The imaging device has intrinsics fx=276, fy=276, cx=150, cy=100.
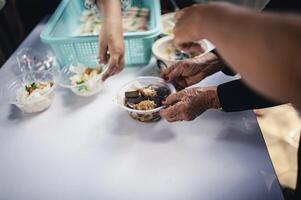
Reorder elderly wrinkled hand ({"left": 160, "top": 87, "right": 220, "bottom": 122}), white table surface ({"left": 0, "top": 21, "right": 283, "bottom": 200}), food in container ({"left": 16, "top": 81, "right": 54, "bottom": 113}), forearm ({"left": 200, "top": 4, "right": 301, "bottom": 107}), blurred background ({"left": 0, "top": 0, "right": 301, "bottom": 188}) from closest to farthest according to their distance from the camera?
forearm ({"left": 200, "top": 4, "right": 301, "bottom": 107})
white table surface ({"left": 0, "top": 21, "right": 283, "bottom": 200})
elderly wrinkled hand ({"left": 160, "top": 87, "right": 220, "bottom": 122})
food in container ({"left": 16, "top": 81, "right": 54, "bottom": 113})
blurred background ({"left": 0, "top": 0, "right": 301, "bottom": 188})

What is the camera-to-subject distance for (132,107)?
0.96 meters

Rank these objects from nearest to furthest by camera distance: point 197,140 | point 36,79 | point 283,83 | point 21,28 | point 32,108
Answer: point 283,83 < point 197,140 < point 32,108 < point 36,79 < point 21,28

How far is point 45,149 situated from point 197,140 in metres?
0.51

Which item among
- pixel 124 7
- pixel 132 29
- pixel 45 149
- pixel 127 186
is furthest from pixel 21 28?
pixel 127 186

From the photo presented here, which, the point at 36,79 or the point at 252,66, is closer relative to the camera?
the point at 252,66

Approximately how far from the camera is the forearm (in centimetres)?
40

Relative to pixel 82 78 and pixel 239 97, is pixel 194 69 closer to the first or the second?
pixel 239 97

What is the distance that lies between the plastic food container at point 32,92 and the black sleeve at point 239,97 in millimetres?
653

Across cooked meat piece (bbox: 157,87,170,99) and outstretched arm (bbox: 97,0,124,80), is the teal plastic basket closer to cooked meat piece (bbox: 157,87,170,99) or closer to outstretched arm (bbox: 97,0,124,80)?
outstretched arm (bbox: 97,0,124,80)

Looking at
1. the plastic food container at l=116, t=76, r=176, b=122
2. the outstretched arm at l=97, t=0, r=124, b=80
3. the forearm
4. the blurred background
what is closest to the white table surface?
the plastic food container at l=116, t=76, r=176, b=122

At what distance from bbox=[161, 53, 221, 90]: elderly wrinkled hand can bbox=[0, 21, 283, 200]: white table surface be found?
A: 161mm

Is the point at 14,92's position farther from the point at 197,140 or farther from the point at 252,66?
the point at 252,66

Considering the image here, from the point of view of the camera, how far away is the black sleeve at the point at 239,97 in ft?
2.91

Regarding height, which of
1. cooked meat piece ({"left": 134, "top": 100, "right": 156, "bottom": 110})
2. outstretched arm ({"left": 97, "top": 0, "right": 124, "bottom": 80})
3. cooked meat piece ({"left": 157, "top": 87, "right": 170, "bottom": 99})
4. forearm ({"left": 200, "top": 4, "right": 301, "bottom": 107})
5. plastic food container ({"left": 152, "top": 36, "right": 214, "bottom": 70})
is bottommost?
cooked meat piece ({"left": 157, "top": 87, "right": 170, "bottom": 99})
